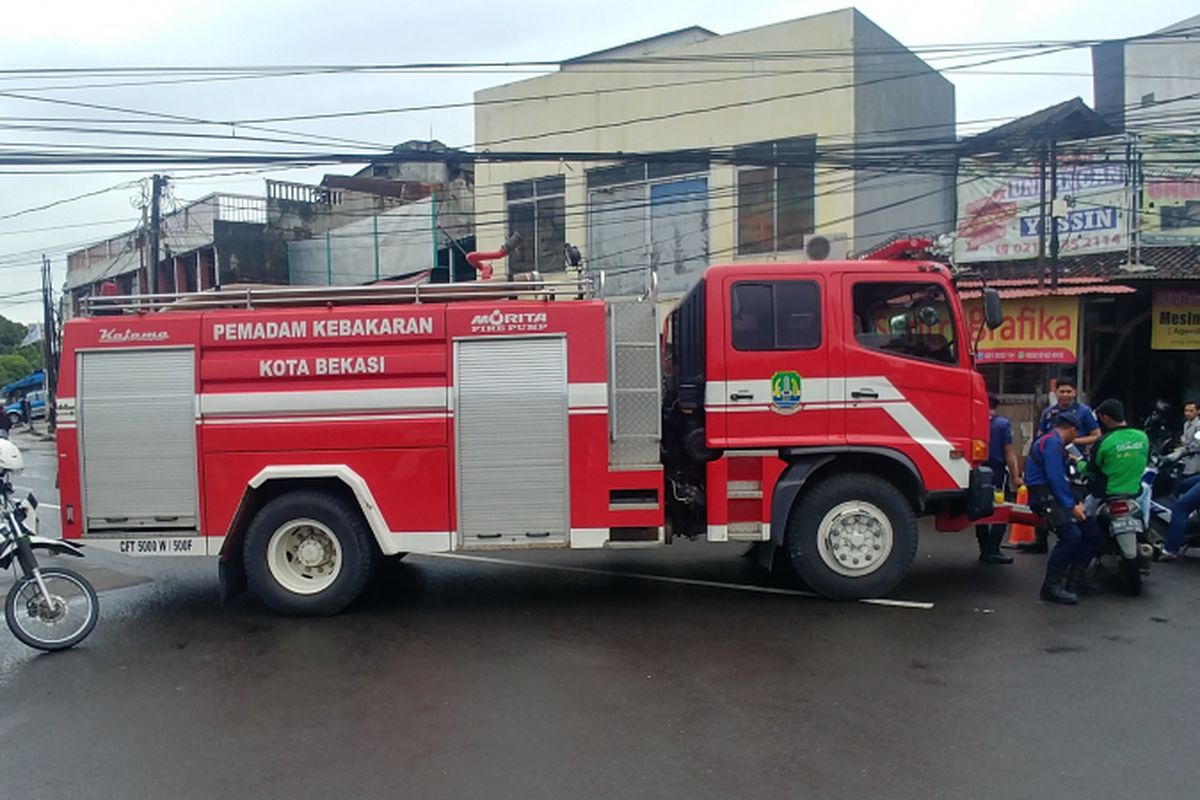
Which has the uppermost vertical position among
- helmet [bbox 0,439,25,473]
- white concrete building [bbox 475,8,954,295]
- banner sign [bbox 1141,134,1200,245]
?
white concrete building [bbox 475,8,954,295]

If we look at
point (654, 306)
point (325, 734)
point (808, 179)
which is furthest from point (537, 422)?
point (808, 179)

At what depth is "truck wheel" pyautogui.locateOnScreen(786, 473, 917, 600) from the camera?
7176mm

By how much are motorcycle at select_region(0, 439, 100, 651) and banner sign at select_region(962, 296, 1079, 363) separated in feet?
39.6

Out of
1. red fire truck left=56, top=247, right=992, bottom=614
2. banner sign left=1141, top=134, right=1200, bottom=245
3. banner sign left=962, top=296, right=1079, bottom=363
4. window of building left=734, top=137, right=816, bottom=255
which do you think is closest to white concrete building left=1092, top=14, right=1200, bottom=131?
banner sign left=1141, top=134, right=1200, bottom=245

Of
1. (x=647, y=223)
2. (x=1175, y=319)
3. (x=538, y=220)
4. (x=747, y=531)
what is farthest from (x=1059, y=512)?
(x=538, y=220)

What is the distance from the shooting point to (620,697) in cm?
526

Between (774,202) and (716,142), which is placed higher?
(716,142)

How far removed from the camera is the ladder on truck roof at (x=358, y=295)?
720cm

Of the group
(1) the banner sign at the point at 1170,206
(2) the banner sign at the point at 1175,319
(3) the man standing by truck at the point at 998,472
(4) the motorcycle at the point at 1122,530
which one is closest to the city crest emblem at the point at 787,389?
(3) the man standing by truck at the point at 998,472

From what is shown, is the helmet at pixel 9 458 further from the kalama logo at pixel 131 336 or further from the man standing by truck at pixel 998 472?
the man standing by truck at pixel 998 472

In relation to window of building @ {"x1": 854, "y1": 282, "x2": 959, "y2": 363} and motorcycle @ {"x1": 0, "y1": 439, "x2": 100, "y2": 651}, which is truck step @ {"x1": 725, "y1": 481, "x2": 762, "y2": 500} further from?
motorcycle @ {"x1": 0, "y1": 439, "x2": 100, "y2": 651}

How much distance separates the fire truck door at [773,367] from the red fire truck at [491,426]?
0.06ft

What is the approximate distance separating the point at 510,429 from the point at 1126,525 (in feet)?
15.9

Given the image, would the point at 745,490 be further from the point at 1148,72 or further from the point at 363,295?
the point at 1148,72
